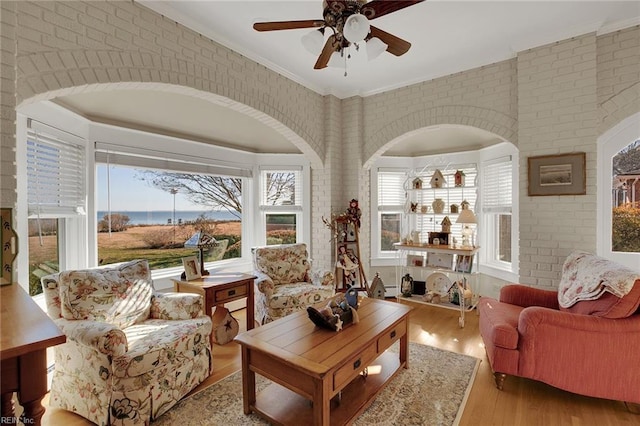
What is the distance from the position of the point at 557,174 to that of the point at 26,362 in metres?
3.87

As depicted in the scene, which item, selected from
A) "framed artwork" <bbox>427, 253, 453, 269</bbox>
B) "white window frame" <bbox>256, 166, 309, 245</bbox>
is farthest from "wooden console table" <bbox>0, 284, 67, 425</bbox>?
"framed artwork" <bbox>427, 253, 453, 269</bbox>

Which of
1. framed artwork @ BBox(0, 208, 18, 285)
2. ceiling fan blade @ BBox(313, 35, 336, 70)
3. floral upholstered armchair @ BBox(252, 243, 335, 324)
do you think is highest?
ceiling fan blade @ BBox(313, 35, 336, 70)

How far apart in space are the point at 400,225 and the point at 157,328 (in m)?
3.80

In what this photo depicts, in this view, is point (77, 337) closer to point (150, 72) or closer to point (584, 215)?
point (150, 72)

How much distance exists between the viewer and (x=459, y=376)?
243cm

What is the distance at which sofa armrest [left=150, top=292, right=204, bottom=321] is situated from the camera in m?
2.47

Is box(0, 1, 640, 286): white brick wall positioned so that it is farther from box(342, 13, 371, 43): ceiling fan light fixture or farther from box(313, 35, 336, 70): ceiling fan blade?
box(342, 13, 371, 43): ceiling fan light fixture

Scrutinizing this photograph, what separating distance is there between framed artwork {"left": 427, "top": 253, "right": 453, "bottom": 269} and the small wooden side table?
225 cm

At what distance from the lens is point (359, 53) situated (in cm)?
318

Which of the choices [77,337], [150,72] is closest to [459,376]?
[77,337]

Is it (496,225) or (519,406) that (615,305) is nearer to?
(519,406)

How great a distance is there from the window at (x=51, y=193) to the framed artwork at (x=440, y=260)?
390cm

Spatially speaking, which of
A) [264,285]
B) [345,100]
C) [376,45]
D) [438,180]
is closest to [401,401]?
[264,285]

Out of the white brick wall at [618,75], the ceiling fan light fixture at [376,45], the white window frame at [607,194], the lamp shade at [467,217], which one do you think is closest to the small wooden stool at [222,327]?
the ceiling fan light fixture at [376,45]
